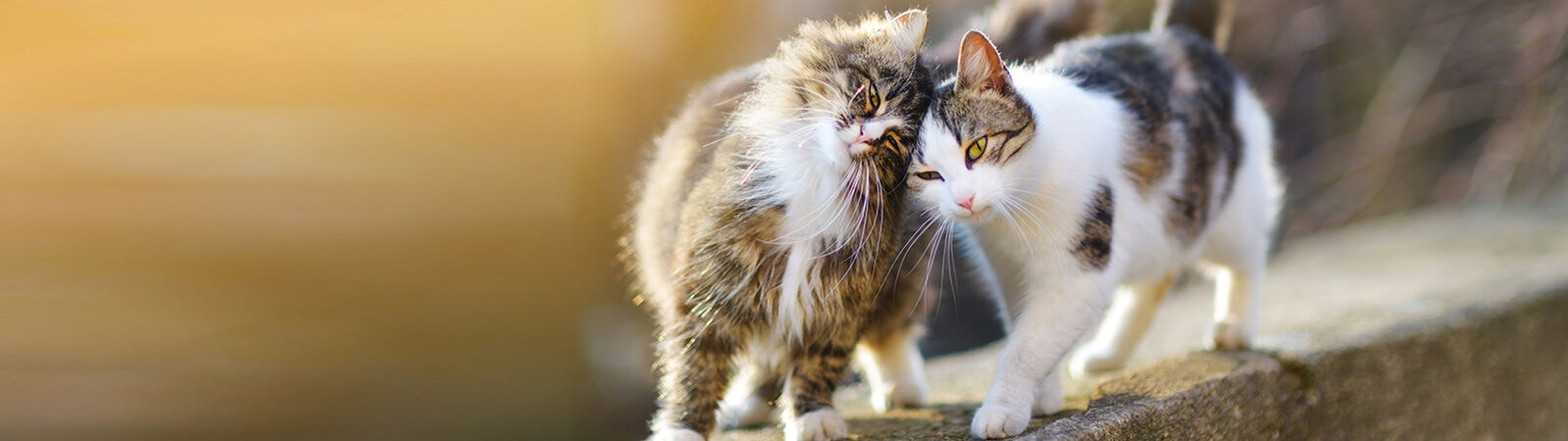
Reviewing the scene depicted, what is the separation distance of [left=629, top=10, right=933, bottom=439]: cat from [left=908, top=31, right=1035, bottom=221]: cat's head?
0.04m

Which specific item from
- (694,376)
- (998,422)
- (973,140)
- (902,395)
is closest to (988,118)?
(973,140)

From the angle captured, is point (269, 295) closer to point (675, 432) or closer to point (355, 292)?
point (355, 292)

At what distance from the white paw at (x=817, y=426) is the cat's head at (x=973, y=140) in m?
0.35

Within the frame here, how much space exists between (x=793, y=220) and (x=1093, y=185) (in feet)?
1.46

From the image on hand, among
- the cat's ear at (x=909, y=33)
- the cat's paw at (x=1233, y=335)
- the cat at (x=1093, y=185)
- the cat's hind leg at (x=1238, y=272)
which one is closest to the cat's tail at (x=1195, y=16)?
the cat at (x=1093, y=185)

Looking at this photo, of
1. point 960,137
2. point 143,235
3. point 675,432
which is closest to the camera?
point 960,137

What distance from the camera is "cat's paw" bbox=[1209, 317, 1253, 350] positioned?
1.99 metres

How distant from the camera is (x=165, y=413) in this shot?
4070mm

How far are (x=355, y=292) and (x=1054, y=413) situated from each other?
11.4 ft

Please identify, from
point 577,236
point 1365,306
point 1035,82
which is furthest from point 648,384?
point 1035,82

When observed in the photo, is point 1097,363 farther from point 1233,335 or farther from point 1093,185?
point 1093,185

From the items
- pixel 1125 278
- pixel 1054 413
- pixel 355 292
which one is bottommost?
pixel 1054 413

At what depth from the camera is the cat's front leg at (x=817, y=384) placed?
1.52 m

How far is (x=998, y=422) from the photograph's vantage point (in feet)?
4.72
